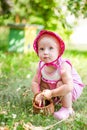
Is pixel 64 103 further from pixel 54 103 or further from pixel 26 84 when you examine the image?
pixel 26 84

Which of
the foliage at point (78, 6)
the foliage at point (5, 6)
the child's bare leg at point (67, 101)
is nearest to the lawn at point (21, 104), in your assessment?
the child's bare leg at point (67, 101)

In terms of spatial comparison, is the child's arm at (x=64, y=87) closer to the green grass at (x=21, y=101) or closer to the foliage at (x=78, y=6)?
the green grass at (x=21, y=101)

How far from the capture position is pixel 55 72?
10.9 feet

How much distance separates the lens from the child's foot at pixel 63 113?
10.3 ft

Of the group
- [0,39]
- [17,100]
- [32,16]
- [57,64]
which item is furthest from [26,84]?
[32,16]

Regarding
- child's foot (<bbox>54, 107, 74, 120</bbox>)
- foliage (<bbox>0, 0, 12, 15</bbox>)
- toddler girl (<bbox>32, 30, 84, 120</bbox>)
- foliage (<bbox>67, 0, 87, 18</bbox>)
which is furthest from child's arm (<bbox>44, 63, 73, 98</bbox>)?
foliage (<bbox>0, 0, 12, 15</bbox>)

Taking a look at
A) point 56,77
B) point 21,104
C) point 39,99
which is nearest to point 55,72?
point 56,77

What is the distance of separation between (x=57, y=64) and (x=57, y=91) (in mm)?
231

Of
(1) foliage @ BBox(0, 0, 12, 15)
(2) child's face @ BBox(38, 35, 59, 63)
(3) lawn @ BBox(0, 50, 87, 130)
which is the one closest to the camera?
(3) lawn @ BBox(0, 50, 87, 130)

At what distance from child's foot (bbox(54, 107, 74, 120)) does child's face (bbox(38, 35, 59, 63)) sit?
1.36 feet

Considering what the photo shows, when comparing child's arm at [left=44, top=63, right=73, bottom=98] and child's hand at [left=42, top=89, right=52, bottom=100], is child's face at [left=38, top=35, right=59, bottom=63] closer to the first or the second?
child's arm at [left=44, top=63, right=73, bottom=98]

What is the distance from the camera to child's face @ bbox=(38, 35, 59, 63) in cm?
325

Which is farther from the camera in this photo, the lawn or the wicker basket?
the wicker basket

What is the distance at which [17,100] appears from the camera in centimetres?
364
